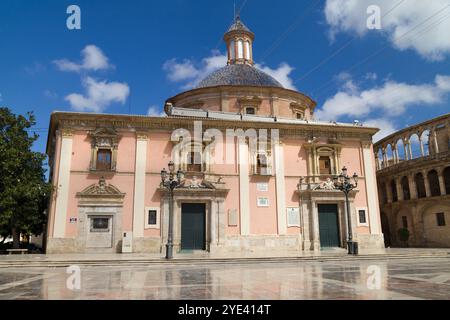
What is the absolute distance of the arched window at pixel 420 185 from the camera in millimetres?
28370

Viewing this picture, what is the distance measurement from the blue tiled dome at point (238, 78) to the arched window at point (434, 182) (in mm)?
13584

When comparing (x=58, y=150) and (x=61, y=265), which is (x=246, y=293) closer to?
(x=61, y=265)

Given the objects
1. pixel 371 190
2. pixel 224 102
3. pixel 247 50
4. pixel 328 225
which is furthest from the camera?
pixel 247 50

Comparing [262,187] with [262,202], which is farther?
[262,187]

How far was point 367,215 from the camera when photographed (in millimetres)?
22203

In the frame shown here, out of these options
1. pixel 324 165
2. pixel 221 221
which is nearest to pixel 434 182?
pixel 324 165

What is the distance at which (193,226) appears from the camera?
66.8 ft

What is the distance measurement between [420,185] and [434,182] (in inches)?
43.9

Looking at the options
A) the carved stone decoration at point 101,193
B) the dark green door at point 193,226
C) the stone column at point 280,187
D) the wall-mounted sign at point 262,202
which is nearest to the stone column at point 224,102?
the stone column at point 280,187

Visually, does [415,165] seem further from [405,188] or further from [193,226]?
[193,226]

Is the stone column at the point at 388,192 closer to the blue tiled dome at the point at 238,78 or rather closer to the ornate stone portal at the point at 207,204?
the blue tiled dome at the point at 238,78

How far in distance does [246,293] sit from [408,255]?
1301cm

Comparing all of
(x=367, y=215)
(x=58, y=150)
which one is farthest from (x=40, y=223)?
(x=367, y=215)

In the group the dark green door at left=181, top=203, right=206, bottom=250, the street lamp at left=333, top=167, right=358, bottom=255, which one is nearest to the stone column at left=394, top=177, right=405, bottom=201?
the street lamp at left=333, top=167, right=358, bottom=255
